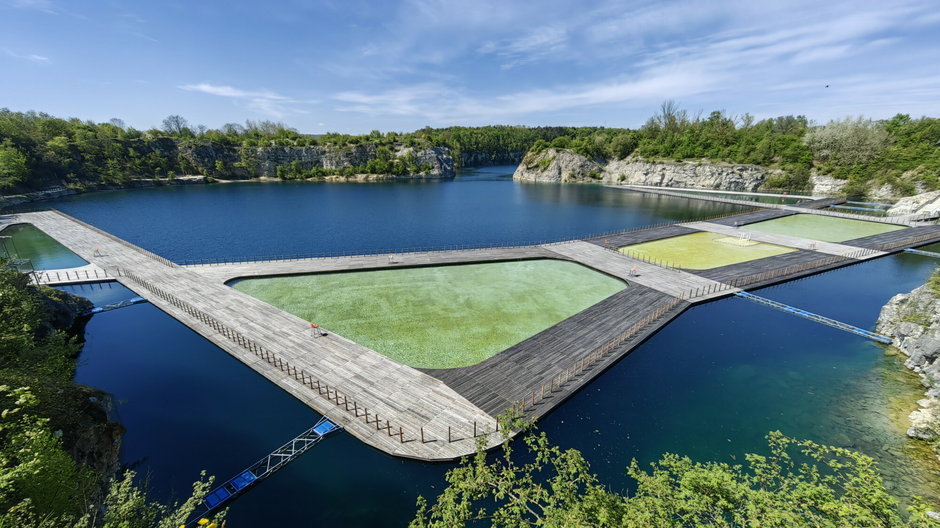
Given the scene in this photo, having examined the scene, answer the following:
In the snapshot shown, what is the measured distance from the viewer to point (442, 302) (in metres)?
38.1

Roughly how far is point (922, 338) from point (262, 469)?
47.5 meters

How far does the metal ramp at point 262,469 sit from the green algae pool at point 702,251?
46.4 metres

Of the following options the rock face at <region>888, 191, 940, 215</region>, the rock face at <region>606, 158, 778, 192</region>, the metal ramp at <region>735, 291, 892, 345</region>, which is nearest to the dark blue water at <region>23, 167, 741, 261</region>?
the rock face at <region>606, 158, 778, 192</region>

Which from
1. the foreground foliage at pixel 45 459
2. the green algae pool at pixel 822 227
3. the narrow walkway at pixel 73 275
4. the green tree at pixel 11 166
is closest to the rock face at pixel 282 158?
the green tree at pixel 11 166

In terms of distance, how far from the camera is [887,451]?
21109mm

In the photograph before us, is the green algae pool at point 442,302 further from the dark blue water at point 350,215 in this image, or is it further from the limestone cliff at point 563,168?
the limestone cliff at point 563,168

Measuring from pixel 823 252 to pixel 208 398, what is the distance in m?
76.1

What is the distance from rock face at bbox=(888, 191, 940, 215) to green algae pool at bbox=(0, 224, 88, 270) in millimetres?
149171

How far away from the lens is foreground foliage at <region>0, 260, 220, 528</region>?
9.83m

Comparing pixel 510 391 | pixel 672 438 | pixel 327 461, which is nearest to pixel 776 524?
pixel 672 438

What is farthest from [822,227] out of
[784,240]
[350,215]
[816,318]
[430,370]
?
[350,215]

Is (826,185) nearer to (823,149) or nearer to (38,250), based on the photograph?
(823,149)

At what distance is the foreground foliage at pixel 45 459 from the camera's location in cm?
983

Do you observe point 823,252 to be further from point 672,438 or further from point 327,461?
point 327,461
